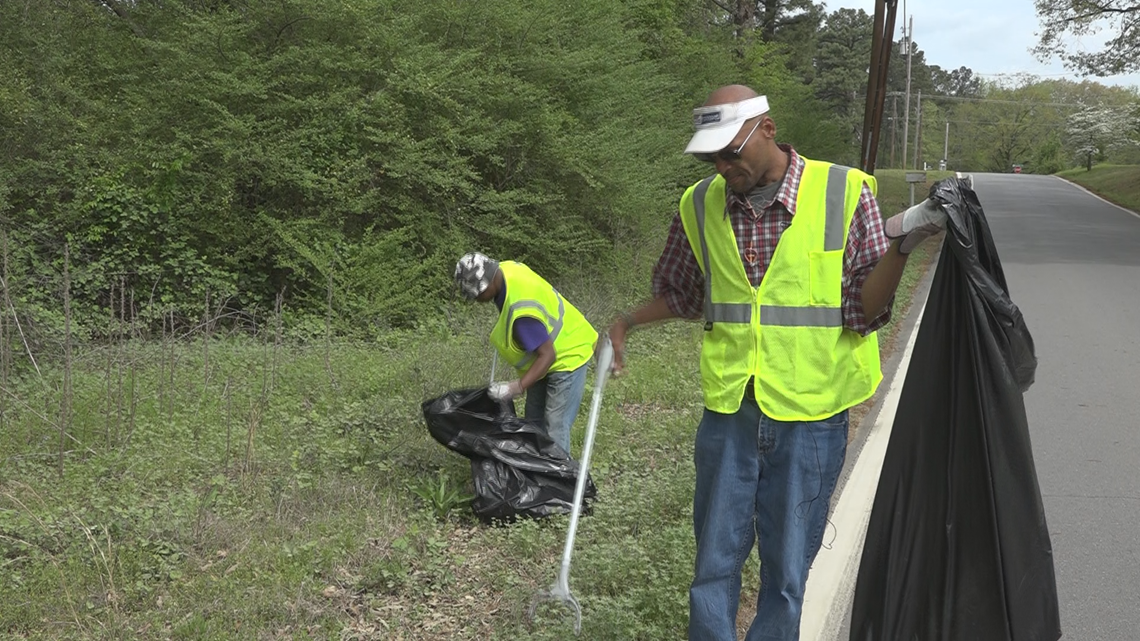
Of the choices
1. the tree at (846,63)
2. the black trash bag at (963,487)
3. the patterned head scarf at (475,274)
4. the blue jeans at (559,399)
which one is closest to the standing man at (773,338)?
the black trash bag at (963,487)

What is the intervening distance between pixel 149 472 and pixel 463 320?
6386mm

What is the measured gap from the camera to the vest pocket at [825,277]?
3227 mm

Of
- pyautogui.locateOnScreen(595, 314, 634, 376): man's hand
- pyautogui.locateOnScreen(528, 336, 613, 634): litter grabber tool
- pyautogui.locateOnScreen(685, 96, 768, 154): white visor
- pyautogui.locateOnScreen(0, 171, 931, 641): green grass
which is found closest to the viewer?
pyautogui.locateOnScreen(685, 96, 768, 154): white visor

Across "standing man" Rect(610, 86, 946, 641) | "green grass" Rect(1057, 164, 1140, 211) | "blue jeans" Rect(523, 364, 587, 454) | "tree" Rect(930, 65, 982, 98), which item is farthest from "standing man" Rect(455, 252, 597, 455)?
"tree" Rect(930, 65, 982, 98)

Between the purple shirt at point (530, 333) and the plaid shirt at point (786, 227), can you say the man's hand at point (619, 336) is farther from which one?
the purple shirt at point (530, 333)

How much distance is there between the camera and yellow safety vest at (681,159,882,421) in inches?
127

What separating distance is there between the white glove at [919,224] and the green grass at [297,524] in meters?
1.97

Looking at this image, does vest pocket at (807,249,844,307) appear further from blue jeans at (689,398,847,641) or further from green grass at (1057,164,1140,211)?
green grass at (1057,164,1140,211)

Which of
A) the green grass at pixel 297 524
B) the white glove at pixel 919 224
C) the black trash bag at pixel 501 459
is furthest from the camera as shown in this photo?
the black trash bag at pixel 501 459

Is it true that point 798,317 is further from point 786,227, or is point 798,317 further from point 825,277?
point 786,227

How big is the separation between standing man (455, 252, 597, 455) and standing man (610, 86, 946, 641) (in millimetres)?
2305

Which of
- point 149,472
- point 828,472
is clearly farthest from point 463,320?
point 828,472

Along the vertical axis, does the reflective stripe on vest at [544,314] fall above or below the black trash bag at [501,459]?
above

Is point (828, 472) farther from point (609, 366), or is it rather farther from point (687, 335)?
point (687, 335)
